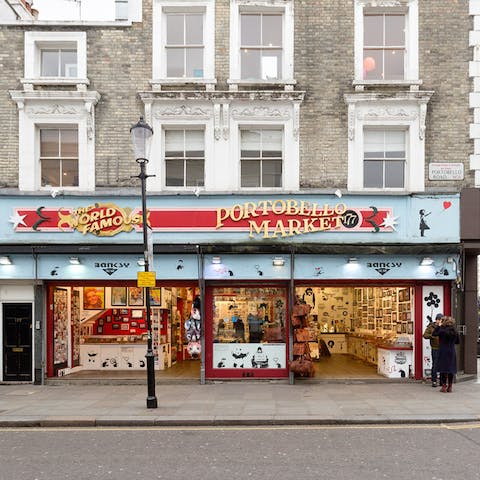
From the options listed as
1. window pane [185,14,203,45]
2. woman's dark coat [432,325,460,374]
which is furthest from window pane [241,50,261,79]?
woman's dark coat [432,325,460,374]

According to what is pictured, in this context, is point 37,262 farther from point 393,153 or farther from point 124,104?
point 393,153

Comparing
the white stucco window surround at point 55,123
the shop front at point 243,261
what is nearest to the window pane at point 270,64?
the shop front at point 243,261

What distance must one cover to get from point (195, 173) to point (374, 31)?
6162 millimetres

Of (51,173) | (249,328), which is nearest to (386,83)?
(249,328)

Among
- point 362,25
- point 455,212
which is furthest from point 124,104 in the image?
point 455,212

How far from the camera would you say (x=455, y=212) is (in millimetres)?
14016

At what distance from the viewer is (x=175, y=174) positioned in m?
14.6

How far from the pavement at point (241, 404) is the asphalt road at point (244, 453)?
340mm

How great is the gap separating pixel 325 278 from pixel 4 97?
9684 millimetres

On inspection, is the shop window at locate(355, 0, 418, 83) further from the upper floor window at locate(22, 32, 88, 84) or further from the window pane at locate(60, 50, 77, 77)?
the window pane at locate(60, 50, 77, 77)

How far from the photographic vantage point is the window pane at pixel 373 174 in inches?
574

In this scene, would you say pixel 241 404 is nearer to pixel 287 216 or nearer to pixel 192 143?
pixel 287 216

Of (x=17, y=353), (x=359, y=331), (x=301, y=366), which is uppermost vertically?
(x=359, y=331)

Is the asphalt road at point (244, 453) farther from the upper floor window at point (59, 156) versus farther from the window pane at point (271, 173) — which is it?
the upper floor window at point (59, 156)
